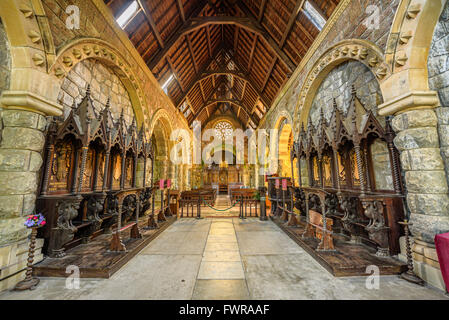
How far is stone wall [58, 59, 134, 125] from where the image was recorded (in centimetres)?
350

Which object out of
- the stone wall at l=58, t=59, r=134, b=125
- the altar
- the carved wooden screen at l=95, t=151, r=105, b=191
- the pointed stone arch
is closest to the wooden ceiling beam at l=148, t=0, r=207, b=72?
the pointed stone arch

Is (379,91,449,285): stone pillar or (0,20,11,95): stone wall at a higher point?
(0,20,11,95): stone wall

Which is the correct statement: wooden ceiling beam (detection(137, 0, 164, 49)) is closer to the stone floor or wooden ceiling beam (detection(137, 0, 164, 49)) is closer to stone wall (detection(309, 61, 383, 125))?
stone wall (detection(309, 61, 383, 125))

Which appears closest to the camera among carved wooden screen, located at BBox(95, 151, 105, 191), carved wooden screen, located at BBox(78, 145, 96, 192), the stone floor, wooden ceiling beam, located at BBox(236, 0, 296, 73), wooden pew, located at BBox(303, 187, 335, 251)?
the stone floor

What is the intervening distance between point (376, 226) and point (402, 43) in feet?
9.18

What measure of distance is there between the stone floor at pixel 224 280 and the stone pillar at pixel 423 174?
551 mm

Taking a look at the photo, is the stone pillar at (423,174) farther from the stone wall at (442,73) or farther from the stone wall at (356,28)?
the stone wall at (356,28)

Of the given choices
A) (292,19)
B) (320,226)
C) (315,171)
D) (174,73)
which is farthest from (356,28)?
(174,73)

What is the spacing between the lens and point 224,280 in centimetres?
223

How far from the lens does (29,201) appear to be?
8.22 feet

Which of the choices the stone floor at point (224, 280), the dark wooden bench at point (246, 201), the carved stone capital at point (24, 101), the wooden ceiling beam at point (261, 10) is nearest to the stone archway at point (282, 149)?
the dark wooden bench at point (246, 201)

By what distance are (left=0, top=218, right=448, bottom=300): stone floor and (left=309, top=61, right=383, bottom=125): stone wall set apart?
3005mm

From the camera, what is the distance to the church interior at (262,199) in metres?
2.20

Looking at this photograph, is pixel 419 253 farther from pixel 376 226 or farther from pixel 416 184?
pixel 416 184
